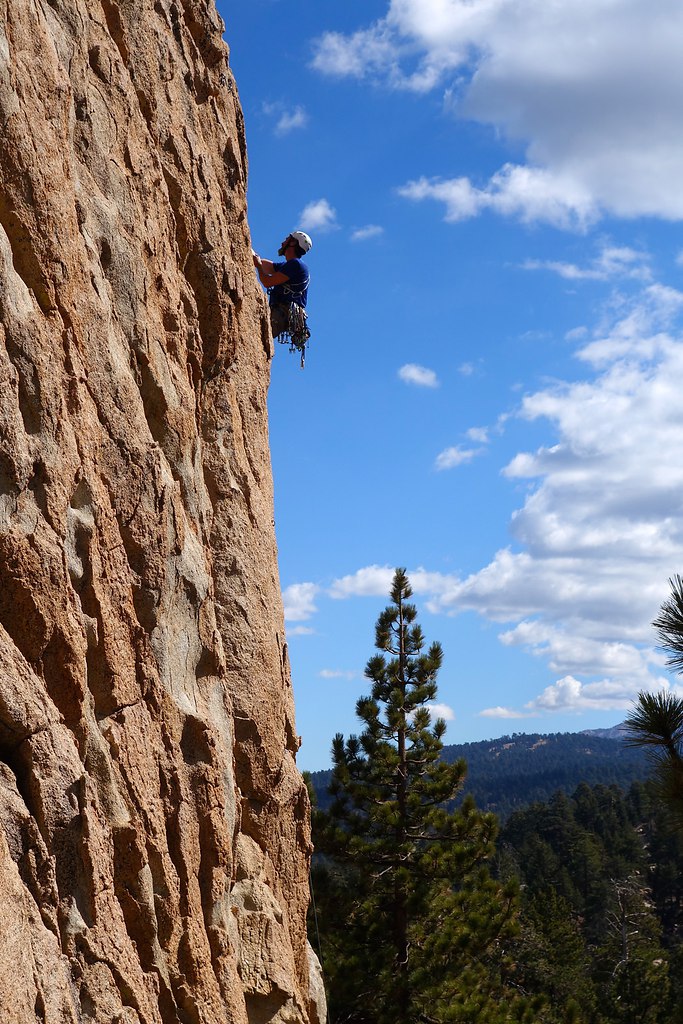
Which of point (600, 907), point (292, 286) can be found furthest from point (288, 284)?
point (600, 907)

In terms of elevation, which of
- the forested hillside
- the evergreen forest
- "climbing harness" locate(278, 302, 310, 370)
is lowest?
the forested hillside

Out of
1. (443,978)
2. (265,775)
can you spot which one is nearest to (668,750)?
(265,775)

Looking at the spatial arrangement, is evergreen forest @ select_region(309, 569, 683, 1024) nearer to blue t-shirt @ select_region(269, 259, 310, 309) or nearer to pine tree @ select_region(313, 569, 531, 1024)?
pine tree @ select_region(313, 569, 531, 1024)

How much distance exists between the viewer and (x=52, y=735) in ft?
18.0

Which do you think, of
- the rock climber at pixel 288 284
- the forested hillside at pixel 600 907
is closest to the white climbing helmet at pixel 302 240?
the rock climber at pixel 288 284

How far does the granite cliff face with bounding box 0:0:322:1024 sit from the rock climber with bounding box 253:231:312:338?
171 centimetres

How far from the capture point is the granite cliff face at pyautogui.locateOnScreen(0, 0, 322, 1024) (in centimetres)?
545

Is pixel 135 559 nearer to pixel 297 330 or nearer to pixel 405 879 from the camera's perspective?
pixel 297 330

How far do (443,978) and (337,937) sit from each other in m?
1.95

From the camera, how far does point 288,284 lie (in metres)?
11.8

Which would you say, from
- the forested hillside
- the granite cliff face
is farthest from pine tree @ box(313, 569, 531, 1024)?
the granite cliff face

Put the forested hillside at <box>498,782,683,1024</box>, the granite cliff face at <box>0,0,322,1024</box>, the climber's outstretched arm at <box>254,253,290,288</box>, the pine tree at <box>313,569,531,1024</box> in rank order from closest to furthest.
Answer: the granite cliff face at <box>0,0,322,1024</box> → the climber's outstretched arm at <box>254,253,290,288</box> → the pine tree at <box>313,569,531,1024</box> → the forested hillside at <box>498,782,683,1024</box>

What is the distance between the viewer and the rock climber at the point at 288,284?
11602 millimetres

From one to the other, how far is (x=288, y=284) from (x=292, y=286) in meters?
0.05
